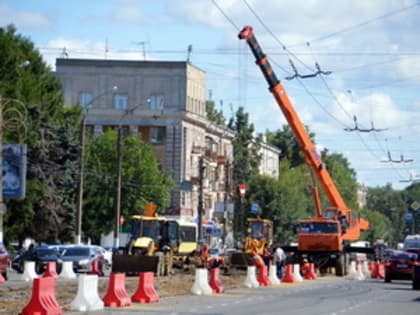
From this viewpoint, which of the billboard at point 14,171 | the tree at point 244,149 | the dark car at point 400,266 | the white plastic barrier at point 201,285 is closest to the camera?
the white plastic barrier at point 201,285

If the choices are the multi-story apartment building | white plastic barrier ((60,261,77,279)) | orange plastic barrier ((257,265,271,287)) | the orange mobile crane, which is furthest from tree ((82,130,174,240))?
orange plastic barrier ((257,265,271,287))

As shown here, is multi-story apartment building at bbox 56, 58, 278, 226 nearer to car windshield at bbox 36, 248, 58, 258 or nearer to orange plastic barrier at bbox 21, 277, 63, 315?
car windshield at bbox 36, 248, 58, 258

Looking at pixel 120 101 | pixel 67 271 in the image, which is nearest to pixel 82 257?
pixel 67 271

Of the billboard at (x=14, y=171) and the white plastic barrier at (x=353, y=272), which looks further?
the white plastic barrier at (x=353, y=272)

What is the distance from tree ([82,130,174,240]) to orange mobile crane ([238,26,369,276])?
24.2 metres

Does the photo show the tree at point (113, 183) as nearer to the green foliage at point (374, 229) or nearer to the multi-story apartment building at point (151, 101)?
the multi-story apartment building at point (151, 101)

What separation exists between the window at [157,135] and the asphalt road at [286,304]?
59465 mm

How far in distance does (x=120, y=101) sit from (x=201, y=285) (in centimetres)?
6486

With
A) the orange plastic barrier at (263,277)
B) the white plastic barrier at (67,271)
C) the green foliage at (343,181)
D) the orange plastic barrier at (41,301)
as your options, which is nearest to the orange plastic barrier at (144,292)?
the orange plastic barrier at (41,301)

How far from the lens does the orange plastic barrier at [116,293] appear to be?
1126 inches

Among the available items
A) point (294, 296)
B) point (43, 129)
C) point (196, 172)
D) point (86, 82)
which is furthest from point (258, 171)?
point (294, 296)

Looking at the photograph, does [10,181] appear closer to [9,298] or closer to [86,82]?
[9,298]

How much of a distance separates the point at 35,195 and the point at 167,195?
24.6 metres

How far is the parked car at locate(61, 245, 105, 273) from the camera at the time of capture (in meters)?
50.8
